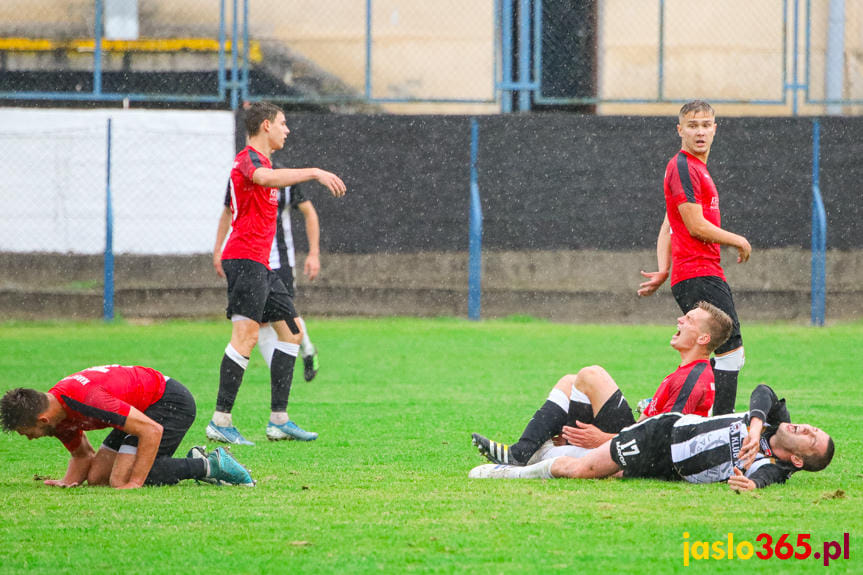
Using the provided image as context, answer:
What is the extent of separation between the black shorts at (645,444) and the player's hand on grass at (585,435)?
0.22 meters

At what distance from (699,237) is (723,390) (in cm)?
89

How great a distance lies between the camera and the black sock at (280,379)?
7543 millimetres

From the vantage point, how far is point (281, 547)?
14.3ft

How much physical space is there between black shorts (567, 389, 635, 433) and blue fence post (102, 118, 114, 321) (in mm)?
10793

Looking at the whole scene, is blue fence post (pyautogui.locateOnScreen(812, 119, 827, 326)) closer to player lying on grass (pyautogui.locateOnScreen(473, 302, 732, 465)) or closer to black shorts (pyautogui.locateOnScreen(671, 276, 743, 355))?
black shorts (pyautogui.locateOnScreen(671, 276, 743, 355))

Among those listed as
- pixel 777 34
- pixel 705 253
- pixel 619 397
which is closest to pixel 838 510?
pixel 619 397

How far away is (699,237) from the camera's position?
677 cm

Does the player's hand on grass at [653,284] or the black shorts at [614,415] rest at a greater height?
the player's hand on grass at [653,284]

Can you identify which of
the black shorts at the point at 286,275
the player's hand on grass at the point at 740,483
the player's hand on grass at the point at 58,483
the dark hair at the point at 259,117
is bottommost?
the player's hand on grass at the point at 58,483

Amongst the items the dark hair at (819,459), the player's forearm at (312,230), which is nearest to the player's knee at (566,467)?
the dark hair at (819,459)

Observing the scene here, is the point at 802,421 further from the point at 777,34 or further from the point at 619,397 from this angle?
the point at 777,34

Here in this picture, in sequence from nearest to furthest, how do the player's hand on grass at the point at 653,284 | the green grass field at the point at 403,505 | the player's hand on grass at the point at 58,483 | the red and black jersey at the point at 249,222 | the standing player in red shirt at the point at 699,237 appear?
the green grass field at the point at 403,505 < the player's hand on grass at the point at 58,483 < the standing player in red shirt at the point at 699,237 < the player's hand on grass at the point at 653,284 < the red and black jersey at the point at 249,222

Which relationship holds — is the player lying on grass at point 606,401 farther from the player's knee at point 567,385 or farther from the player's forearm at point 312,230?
the player's forearm at point 312,230

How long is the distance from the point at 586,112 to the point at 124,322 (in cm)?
721
